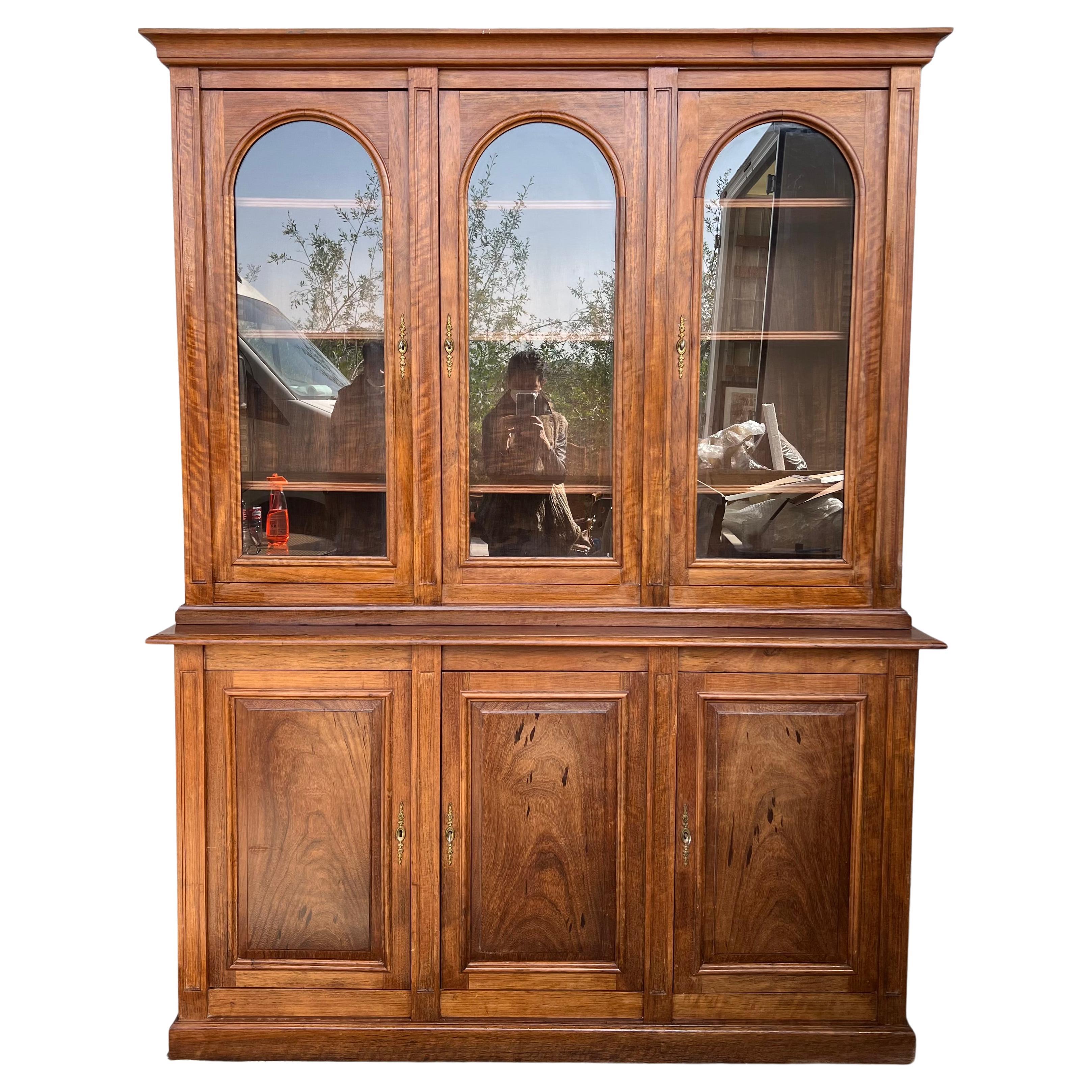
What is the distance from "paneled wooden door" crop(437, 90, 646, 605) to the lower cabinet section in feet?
0.90

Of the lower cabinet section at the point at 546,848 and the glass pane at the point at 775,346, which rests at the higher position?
the glass pane at the point at 775,346

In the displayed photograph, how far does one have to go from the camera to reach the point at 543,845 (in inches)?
110

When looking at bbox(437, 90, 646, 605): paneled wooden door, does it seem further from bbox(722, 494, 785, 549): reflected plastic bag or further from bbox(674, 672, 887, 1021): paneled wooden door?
bbox(674, 672, 887, 1021): paneled wooden door

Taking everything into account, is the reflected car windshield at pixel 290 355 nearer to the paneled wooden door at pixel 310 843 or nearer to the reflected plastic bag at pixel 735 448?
the paneled wooden door at pixel 310 843

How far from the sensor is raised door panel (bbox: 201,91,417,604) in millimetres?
2693

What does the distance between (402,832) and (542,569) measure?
0.86 meters

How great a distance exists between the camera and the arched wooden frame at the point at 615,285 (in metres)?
2.69

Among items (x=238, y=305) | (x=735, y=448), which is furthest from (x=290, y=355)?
(x=735, y=448)

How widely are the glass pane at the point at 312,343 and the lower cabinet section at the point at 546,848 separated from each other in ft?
1.30

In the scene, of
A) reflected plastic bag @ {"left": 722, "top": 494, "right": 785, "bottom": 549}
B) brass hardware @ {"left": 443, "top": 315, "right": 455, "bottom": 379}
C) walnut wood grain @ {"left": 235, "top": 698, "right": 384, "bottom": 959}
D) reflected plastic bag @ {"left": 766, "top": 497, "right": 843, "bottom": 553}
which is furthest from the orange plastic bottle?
reflected plastic bag @ {"left": 766, "top": 497, "right": 843, "bottom": 553}

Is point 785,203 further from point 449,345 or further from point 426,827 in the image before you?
point 426,827

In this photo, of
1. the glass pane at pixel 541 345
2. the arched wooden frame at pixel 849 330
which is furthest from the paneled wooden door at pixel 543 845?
the arched wooden frame at pixel 849 330

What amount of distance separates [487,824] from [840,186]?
206 cm

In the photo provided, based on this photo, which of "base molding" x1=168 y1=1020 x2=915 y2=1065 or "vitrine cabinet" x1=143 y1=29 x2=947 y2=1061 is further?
"base molding" x1=168 y1=1020 x2=915 y2=1065
